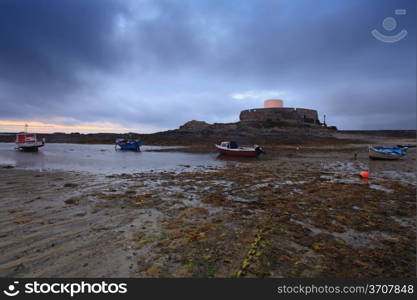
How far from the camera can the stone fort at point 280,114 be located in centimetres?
8575

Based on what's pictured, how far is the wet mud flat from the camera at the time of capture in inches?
137

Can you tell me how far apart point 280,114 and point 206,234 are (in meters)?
89.7

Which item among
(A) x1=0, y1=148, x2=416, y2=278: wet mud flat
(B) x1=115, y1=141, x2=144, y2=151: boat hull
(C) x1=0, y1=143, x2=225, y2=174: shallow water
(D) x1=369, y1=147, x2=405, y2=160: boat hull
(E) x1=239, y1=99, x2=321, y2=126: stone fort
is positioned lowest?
(A) x1=0, y1=148, x2=416, y2=278: wet mud flat

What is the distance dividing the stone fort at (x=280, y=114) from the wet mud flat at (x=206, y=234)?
78.9m

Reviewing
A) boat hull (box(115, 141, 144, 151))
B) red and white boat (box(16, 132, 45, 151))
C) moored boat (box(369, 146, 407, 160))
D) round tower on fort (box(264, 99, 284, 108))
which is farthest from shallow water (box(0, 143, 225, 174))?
round tower on fort (box(264, 99, 284, 108))

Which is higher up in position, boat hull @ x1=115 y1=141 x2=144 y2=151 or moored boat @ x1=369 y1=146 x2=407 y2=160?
boat hull @ x1=115 y1=141 x2=144 y2=151

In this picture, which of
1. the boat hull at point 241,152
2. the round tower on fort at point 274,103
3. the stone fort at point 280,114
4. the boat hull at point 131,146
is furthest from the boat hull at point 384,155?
the round tower on fort at point 274,103

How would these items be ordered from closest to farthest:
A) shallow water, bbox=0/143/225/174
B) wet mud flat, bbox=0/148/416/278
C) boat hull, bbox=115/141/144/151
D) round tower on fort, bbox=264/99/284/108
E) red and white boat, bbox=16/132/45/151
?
wet mud flat, bbox=0/148/416/278 < shallow water, bbox=0/143/225/174 < red and white boat, bbox=16/132/45/151 < boat hull, bbox=115/141/144/151 < round tower on fort, bbox=264/99/284/108

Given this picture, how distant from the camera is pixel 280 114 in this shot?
8738 centimetres

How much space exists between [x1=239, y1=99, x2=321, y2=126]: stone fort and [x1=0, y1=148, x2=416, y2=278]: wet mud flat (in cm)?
7890

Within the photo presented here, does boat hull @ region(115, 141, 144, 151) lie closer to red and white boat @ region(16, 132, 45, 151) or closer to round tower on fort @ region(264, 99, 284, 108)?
red and white boat @ region(16, 132, 45, 151)

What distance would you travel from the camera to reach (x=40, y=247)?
4121 mm

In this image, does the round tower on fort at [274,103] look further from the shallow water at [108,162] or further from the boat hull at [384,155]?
the boat hull at [384,155]

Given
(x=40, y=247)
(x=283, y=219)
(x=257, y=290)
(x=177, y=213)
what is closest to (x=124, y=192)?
(x=177, y=213)
